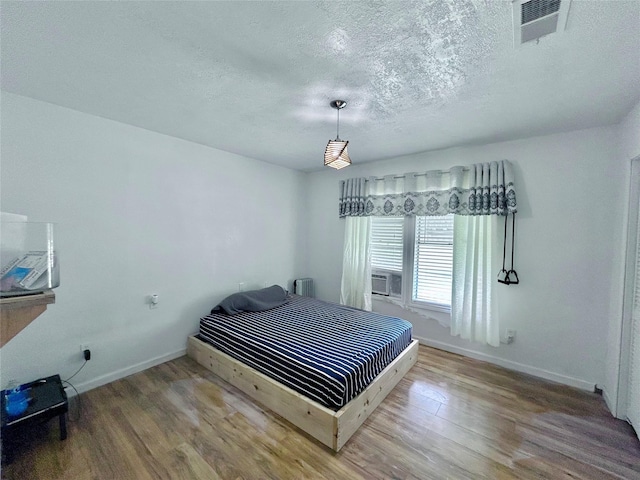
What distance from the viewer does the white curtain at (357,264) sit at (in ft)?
12.5

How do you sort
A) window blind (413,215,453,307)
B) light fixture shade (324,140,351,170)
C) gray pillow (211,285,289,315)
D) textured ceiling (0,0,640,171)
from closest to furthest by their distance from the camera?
textured ceiling (0,0,640,171) → light fixture shade (324,140,351,170) → gray pillow (211,285,289,315) → window blind (413,215,453,307)

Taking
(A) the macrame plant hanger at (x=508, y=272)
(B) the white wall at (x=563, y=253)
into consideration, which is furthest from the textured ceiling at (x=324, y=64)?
(A) the macrame plant hanger at (x=508, y=272)

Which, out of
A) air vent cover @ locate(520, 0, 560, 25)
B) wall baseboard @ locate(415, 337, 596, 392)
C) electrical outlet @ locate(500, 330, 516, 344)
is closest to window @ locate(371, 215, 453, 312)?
wall baseboard @ locate(415, 337, 596, 392)

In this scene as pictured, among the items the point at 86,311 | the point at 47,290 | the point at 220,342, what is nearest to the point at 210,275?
the point at 220,342

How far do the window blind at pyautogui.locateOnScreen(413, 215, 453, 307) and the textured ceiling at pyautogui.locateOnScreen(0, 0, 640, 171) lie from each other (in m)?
1.22

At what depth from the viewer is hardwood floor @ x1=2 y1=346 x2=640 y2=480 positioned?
1597 mm

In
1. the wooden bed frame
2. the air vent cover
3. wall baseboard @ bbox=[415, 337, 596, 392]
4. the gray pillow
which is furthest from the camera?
the gray pillow

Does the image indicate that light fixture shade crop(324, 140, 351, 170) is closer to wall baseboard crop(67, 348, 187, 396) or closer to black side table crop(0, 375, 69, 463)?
black side table crop(0, 375, 69, 463)

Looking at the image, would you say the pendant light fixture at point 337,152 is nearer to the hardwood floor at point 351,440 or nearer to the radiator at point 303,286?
the hardwood floor at point 351,440

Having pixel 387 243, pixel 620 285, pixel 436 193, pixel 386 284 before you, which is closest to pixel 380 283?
pixel 386 284

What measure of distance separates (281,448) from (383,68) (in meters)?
2.59

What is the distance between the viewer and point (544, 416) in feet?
6.90

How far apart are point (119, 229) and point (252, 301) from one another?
63.4 inches

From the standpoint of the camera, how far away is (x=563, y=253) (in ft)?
8.48
